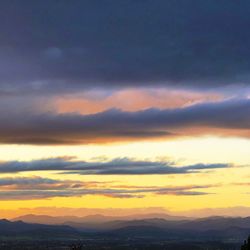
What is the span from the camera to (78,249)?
17338 centimetres

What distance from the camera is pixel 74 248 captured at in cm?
17150

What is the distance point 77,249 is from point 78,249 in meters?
0.70

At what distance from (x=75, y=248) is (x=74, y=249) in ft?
4.12

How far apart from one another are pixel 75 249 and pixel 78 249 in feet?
4.02

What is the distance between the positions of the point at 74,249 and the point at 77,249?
177 cm

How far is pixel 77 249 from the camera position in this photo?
174000mm

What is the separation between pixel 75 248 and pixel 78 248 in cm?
177

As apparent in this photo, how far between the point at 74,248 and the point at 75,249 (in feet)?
3.23

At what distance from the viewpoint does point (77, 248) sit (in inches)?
6841

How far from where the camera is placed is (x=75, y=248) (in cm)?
17125

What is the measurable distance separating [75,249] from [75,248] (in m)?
1.22

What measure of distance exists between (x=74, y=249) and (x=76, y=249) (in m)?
2.19

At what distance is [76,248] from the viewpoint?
17462 cm
